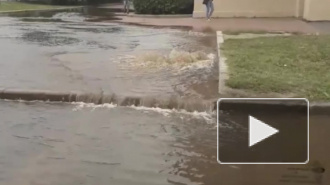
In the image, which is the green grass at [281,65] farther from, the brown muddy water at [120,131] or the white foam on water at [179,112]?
the white foam on water at [179,112]

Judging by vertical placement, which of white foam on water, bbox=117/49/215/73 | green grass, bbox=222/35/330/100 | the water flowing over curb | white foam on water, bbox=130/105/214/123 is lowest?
white foam on water, bbox=117/49/215/73

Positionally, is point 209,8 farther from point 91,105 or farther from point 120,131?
point 120,131

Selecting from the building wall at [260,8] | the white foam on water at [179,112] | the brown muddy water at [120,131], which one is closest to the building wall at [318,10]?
the building wall at [260,8]

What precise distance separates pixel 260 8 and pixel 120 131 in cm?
1825

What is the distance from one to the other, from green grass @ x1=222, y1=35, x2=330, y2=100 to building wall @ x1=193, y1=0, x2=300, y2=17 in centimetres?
1002

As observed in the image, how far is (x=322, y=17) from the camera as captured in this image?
2133 centimetres

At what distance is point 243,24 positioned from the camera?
819 inches

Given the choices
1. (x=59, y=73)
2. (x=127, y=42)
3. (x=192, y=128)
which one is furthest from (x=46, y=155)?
(x=127, y=42)

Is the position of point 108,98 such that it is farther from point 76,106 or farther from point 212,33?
Result: point 212,33

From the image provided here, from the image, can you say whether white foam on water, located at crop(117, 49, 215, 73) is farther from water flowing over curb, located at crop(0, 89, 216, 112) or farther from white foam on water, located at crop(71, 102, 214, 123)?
white foam on water, located at crop(71, 102, 214, 123)

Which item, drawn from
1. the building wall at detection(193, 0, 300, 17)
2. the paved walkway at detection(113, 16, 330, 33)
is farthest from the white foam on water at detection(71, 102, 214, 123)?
the building wall at detection(193, 0, 300, 17)

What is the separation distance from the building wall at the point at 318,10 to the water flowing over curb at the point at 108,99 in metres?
15.0
